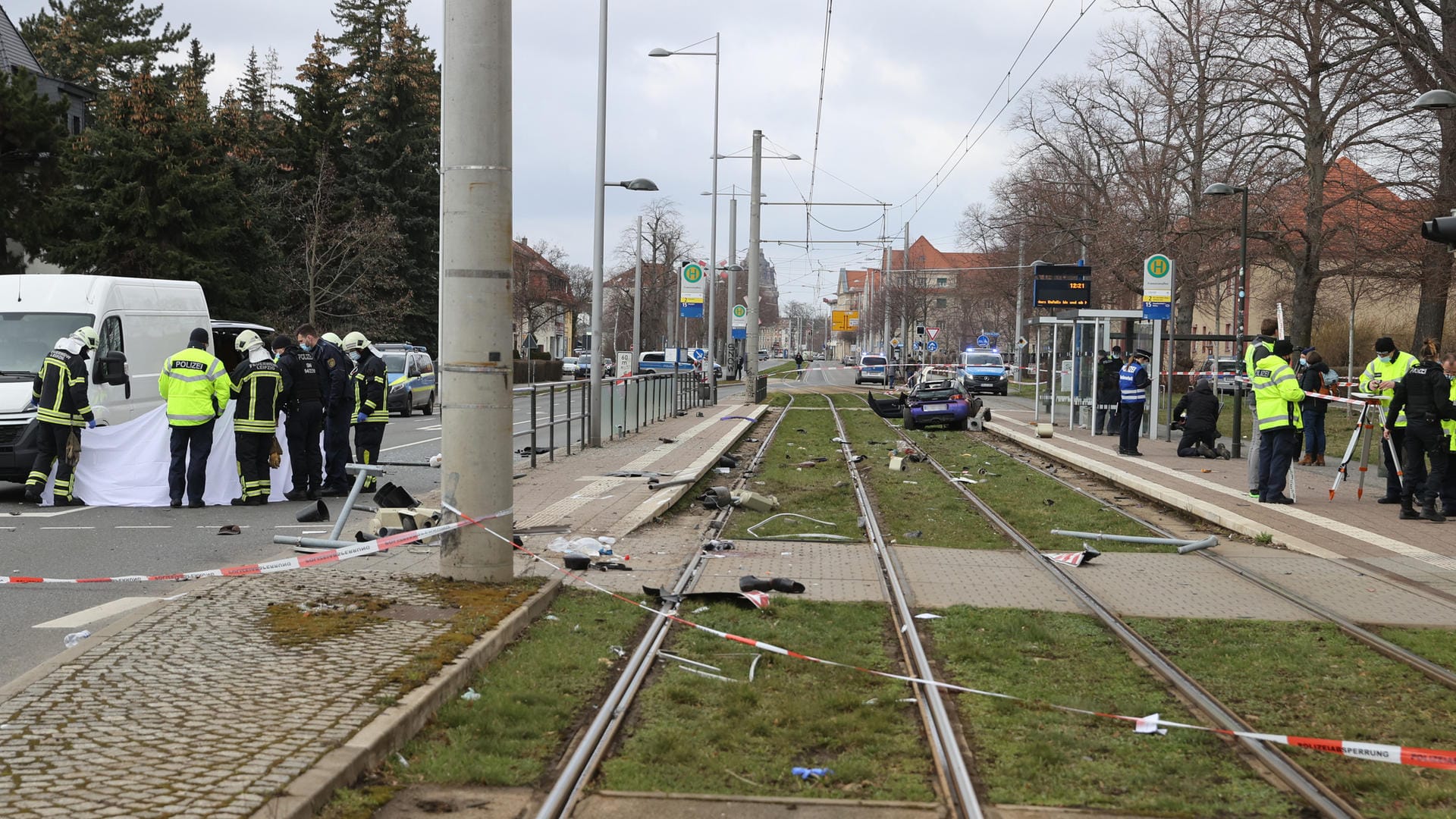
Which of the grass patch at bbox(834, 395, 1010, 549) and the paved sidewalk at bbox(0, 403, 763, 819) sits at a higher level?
the paved sidewalk at bbox(0, 403, 763, 819)

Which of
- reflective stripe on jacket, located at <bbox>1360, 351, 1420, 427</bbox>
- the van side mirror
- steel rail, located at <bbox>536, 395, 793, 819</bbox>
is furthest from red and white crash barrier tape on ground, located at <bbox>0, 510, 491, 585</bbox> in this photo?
reflective stripe on jacket, located at <bbox>1360, 351, 1420, 427</bbox>

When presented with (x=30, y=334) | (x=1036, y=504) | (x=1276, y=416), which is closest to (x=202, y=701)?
(x=30, y=334)

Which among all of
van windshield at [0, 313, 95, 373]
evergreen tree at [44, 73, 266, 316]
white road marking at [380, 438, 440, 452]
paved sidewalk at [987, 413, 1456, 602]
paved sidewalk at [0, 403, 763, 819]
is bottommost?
white road marking at [380, 438, 440, 452]

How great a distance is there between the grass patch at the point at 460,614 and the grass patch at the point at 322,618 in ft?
1.45

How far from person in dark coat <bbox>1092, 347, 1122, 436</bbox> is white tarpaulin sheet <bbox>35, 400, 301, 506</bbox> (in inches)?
729

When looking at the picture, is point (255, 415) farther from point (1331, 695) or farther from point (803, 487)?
point (1331, 695)

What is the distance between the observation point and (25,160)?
1614 inches

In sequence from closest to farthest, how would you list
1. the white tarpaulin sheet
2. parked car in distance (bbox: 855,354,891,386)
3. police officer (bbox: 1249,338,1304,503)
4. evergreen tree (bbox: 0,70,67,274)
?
the white tarpaulin sheet
police officer (bbox: 1249,338,1304,503)
evergreen tree (bbox: 0,70,67,274)
parked car in distance (bbox: 855,354,891,386)

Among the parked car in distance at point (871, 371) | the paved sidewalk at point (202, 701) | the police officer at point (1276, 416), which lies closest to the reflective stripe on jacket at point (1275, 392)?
the police officer at point (1276, 416)

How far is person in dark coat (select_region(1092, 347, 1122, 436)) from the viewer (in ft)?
89.1

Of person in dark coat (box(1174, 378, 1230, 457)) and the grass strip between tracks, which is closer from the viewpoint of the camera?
the grass strip between tracks

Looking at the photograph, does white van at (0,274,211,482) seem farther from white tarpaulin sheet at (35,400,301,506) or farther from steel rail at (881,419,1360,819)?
steel rail at (881,419,1360,819)

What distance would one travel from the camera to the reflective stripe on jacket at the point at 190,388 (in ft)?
43.3

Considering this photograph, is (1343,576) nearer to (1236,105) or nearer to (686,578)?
(686,578)
